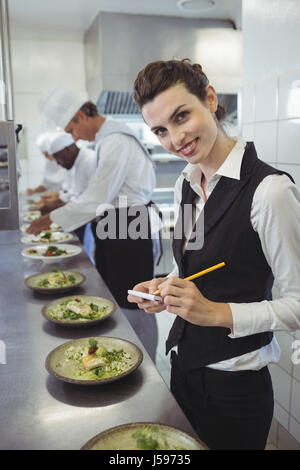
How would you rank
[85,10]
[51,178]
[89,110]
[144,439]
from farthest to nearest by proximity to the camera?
[51,178] < [85,10] < [89,110] < [144,439]

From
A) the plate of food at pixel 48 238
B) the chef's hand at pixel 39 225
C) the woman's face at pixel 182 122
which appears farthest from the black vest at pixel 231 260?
the plate of food at pixel 48 238

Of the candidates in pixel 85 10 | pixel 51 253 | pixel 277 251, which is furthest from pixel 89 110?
pixel 277 251

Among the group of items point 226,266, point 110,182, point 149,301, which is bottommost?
point 149,301

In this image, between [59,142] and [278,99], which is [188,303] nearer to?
[278,99]

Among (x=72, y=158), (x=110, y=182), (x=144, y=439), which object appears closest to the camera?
(x=144, y=439)

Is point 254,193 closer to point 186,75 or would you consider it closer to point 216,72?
point 186,75

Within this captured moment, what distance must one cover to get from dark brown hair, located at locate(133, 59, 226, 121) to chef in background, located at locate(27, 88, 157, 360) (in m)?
1.69

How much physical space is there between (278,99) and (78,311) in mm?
1425

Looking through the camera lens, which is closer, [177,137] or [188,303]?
[188,303]

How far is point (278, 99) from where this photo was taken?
6.96 ft

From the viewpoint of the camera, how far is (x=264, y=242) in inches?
46.5

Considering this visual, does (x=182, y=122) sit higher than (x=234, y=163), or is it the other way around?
(x=182, y=122)
